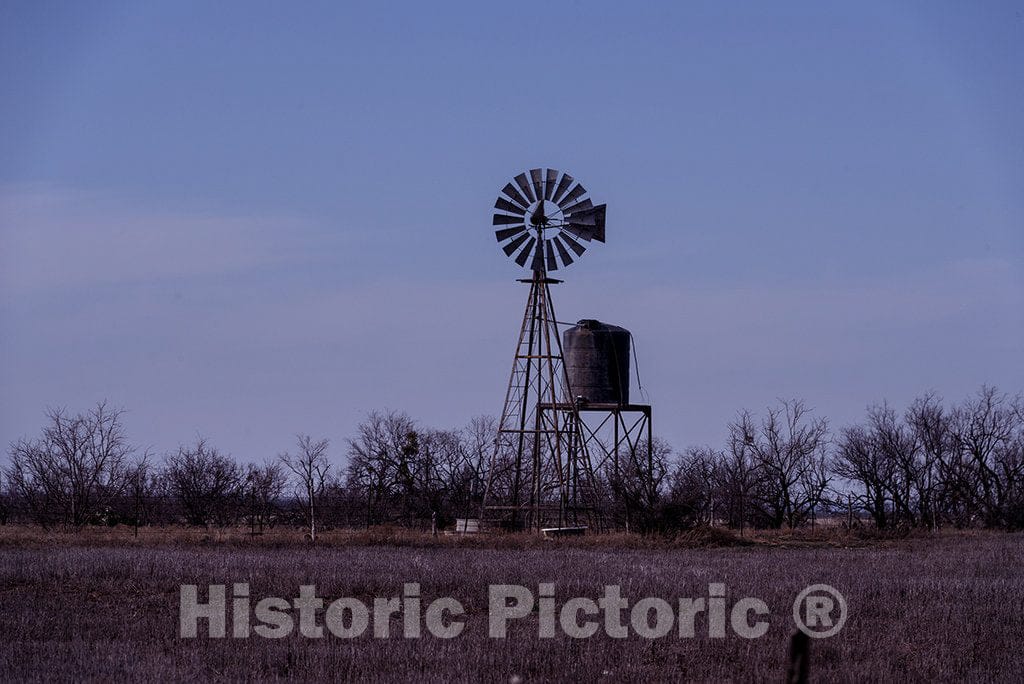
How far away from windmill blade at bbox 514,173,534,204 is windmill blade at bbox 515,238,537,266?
1.23 metres

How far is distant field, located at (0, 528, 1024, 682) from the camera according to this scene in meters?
14.4

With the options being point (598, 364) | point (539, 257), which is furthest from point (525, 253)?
point (598, 364)

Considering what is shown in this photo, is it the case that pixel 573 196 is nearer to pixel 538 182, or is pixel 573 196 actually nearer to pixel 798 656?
pixel 538 182

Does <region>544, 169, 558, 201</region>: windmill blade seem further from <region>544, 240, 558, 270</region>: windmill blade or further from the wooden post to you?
the wooden post

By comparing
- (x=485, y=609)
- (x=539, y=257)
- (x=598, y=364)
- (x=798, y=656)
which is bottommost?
(x=485, y=609)

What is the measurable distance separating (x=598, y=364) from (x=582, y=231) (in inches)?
197

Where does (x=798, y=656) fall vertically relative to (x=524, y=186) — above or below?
below

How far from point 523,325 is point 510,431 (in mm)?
3172

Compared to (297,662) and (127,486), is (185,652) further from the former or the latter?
(127,486)

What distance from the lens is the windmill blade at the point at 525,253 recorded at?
38906mm

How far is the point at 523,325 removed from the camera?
127 feet

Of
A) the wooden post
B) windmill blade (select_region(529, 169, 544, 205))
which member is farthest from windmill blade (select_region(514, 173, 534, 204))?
the wooden post

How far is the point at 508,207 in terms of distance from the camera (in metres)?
39.1

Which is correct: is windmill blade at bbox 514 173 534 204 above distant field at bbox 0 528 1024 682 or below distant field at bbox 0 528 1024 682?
above
